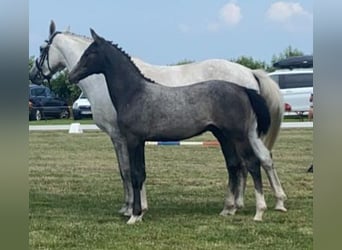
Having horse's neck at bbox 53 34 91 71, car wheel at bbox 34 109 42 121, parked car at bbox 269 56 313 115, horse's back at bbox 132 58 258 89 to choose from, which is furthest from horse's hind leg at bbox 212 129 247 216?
car wheel at bbox 34 109 42 121

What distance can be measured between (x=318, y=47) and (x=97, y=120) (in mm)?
3974

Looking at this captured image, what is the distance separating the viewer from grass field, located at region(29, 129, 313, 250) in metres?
3.90

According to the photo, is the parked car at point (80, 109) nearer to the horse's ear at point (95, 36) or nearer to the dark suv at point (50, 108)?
the dark suv at point (50, 108)

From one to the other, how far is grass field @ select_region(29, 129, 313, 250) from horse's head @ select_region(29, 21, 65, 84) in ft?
3.73

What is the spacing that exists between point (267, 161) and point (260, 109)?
45 centimetres

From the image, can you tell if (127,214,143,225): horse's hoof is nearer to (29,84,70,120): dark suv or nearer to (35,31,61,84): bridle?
(35,31,61,84): bridle

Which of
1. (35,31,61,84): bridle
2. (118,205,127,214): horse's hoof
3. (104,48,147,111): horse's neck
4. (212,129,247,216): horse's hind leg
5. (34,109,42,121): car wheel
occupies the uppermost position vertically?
(35,31,61,84): bridle

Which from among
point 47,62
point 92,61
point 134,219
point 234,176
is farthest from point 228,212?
point 47,62

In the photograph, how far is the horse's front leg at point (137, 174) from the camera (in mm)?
4684

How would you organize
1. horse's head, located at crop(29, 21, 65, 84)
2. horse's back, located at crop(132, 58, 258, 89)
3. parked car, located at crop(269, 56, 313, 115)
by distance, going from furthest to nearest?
parked car, located at crop(269, 56, 313, 115)
horse's head, located at crop(29, 21, 65, 84)
horse's back, located at crop(132, 58, 258, 89)

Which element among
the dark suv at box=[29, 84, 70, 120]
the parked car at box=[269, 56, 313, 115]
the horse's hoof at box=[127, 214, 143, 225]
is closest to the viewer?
the horse's hoof at box=[127, 214, 143, 225]

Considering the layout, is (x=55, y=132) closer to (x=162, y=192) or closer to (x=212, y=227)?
(x=162, y=192)

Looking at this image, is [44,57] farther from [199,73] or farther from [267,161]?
[267,161]

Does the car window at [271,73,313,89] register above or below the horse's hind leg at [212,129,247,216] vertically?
above
